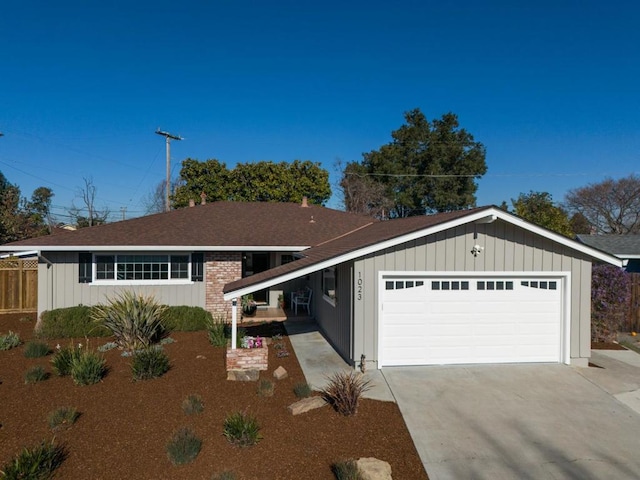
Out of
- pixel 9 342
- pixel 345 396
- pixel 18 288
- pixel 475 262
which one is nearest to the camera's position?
pixel 345 396

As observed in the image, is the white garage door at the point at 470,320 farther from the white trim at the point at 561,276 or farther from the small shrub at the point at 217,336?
the small shrub at the point at 217,336

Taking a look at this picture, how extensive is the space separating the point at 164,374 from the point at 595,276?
1168cm

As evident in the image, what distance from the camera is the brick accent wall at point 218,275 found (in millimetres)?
13523

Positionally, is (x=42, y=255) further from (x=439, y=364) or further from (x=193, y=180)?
(x=193, y=180)

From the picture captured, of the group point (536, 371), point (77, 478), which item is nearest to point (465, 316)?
point (536, 371)

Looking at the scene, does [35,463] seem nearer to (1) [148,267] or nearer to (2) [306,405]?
(2) [306,405]

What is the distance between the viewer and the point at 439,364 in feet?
30.9

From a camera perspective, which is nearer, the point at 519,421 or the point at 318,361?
the point at 519,421

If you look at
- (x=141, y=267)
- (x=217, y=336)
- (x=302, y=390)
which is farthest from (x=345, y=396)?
(x=141, y=267)

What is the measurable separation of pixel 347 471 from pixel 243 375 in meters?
3.88

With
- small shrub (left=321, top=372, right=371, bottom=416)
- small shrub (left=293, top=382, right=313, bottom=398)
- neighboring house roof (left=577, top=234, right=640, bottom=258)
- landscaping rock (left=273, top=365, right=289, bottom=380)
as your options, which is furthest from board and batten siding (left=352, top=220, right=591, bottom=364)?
neighboring house roof (left=577, top=234, right=640, bottom=258)

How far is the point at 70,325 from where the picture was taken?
11.8m

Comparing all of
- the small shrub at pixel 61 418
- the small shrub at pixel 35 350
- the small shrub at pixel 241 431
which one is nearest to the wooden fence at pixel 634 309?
the small shrub at pixel 241 431

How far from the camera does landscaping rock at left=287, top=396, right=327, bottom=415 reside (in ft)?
22.3
